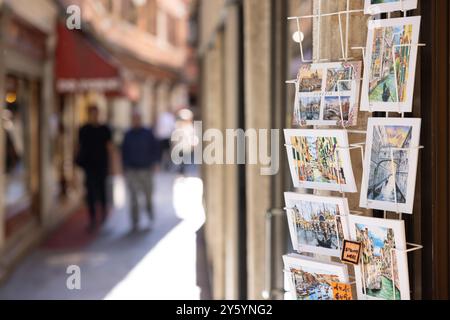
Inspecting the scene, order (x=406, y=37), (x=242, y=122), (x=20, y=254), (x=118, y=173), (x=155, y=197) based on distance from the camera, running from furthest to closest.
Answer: (x=118, y=173) → (x=155, y=197) → (x=20, y=254) → (x=242, y=122) → (x=406, y=37)

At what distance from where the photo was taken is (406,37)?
207cm

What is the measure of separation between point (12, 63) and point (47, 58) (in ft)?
7.06

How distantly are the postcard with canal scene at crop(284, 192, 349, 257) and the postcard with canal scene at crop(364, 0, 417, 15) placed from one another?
578 mm

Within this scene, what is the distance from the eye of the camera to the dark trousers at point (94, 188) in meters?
10.2

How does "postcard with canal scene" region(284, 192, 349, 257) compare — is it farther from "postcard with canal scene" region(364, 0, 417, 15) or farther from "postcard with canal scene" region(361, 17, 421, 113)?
"postcard with canal scene" region(364, 0, 417, 15)

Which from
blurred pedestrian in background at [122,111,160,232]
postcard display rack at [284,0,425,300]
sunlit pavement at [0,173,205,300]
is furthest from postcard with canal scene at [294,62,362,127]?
blurred pedestrian in background at [122,111,160,232]

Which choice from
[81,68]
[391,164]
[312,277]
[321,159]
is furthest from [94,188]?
[391,164]

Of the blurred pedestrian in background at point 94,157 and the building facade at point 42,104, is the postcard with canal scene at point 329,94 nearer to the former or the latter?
the building facade at point 42,104

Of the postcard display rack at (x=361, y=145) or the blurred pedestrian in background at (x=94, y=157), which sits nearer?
the postcard display rack at (x=361, y=145)

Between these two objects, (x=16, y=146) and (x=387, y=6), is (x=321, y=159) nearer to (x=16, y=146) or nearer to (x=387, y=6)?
(x=387, y=6)

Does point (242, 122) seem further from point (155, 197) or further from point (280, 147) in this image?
point (155, 197)

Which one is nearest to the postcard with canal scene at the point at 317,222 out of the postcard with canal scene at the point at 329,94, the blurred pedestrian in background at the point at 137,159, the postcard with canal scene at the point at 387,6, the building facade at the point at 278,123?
the building facade at the point at 278,123

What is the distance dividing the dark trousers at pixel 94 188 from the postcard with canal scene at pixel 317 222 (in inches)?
316
